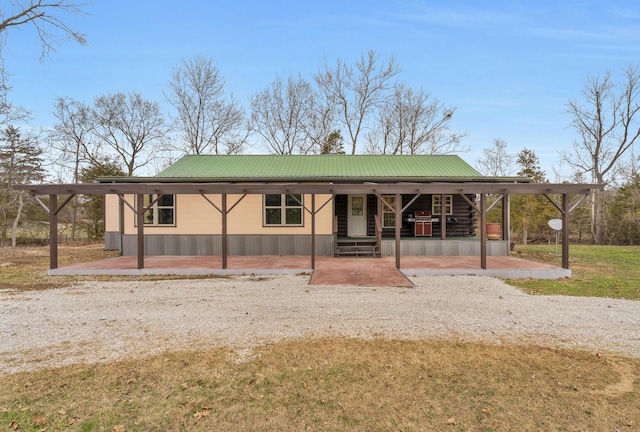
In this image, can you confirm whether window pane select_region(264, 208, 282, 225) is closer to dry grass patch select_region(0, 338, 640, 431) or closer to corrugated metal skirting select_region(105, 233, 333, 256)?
corrugated metal skirting select_region(105, 233, 333, 256)

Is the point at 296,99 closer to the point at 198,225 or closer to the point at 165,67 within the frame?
the point at 165,67

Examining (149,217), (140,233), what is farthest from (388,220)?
(149,217)

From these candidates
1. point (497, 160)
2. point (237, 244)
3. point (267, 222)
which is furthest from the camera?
point (497, 160)

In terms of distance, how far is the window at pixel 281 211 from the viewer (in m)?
12.7

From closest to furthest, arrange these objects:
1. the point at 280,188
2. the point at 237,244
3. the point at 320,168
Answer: the point at 280,188 → the point at 237,244 → the point at 320,168

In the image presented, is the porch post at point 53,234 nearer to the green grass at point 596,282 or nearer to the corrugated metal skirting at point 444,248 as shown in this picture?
the corrugated metal skirting at point 444,248

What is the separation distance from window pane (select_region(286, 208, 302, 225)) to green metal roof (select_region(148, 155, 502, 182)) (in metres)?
1.33

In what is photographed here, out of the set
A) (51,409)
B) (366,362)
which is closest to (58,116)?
(51,409)

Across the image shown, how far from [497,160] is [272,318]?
29493 millimetres

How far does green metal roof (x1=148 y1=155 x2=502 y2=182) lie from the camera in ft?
41.8

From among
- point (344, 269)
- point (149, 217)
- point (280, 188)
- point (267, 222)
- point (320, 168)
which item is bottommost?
point (344, 269)

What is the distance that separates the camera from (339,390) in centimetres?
310

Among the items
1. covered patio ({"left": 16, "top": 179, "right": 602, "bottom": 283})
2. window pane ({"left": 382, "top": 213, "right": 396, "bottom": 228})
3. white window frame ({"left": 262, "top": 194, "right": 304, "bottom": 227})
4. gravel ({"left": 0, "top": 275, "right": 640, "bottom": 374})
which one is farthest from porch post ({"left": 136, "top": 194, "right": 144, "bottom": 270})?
window pane ({"left": 382, "top": 213, "right": 396, "bottom": 228})

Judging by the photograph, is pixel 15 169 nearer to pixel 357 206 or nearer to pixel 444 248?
pixel 357 206
